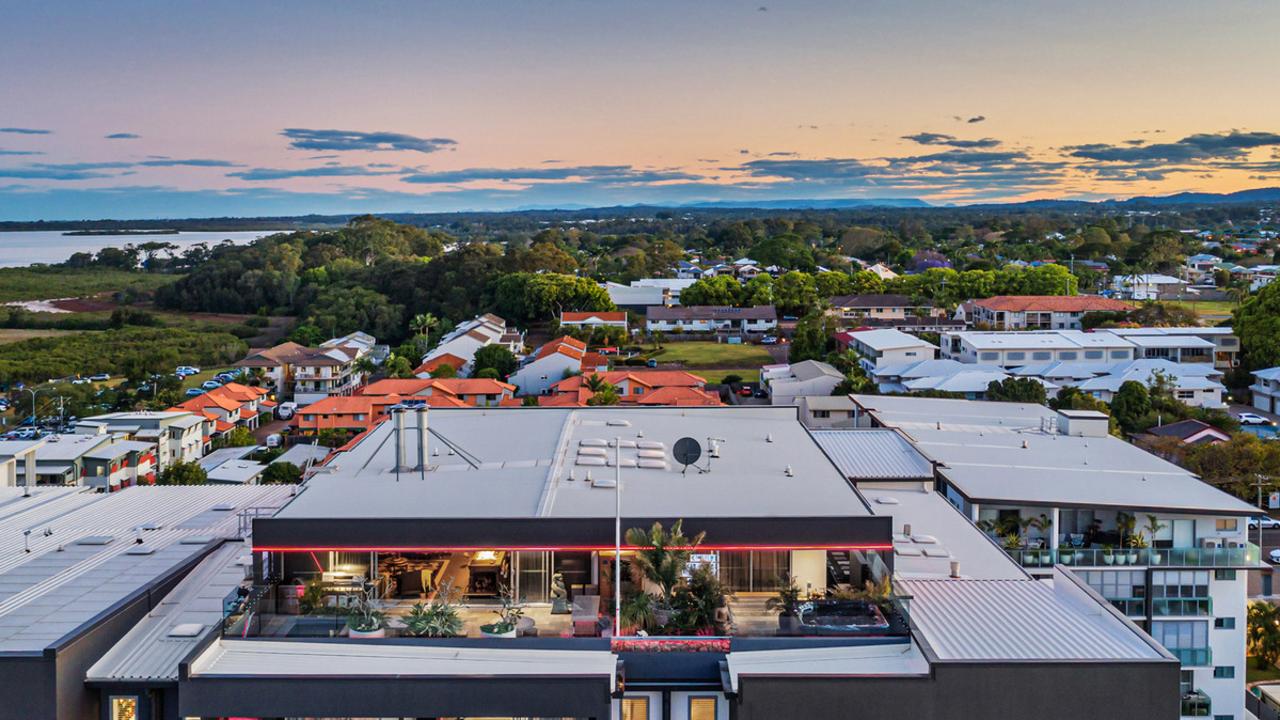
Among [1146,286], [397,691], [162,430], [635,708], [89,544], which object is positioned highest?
[1146,286]

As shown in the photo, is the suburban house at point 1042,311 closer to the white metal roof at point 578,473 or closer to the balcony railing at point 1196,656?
the white metal roof at point 578,473

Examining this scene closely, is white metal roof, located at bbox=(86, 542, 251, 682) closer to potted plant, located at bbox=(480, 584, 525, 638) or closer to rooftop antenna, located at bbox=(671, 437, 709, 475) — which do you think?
potted plant, located at bbox=(480, 584, 525, 638)

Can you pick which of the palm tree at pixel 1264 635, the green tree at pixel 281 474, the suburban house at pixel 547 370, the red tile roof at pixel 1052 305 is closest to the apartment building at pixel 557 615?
the palm tree at pixel 1264 635

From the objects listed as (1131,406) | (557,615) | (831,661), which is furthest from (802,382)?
(831,661)

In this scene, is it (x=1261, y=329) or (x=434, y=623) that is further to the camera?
(x=1261, y=329)

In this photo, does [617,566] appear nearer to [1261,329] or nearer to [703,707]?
[703,707]
